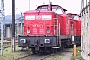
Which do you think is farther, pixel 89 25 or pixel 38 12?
pixel 38 12

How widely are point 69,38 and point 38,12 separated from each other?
543 cm

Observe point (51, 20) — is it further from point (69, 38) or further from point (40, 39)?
point (69, 38)

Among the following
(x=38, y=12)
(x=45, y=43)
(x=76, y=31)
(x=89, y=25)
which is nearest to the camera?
(x=89, y=25)

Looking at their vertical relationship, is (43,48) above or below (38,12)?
below

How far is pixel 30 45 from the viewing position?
1466 cm

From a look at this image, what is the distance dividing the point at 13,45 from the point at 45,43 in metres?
3.88

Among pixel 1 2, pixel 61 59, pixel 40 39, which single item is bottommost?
pixel 61 59

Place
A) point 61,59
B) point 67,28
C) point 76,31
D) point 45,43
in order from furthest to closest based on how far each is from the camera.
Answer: point 76,31
point 67,28
point 45,43
point 61,59

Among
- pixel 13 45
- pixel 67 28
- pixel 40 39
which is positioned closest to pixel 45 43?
pixel 40 39

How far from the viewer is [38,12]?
15336 millimetres

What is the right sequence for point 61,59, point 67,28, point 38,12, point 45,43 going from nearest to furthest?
point 61,59 → point 45,43 → point 38,12 → point 67,28

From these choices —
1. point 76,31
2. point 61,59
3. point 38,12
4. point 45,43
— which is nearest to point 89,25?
point 61,59

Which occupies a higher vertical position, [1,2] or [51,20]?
[1,2]

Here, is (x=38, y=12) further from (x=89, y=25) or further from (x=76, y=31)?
(x=76, y=31)
